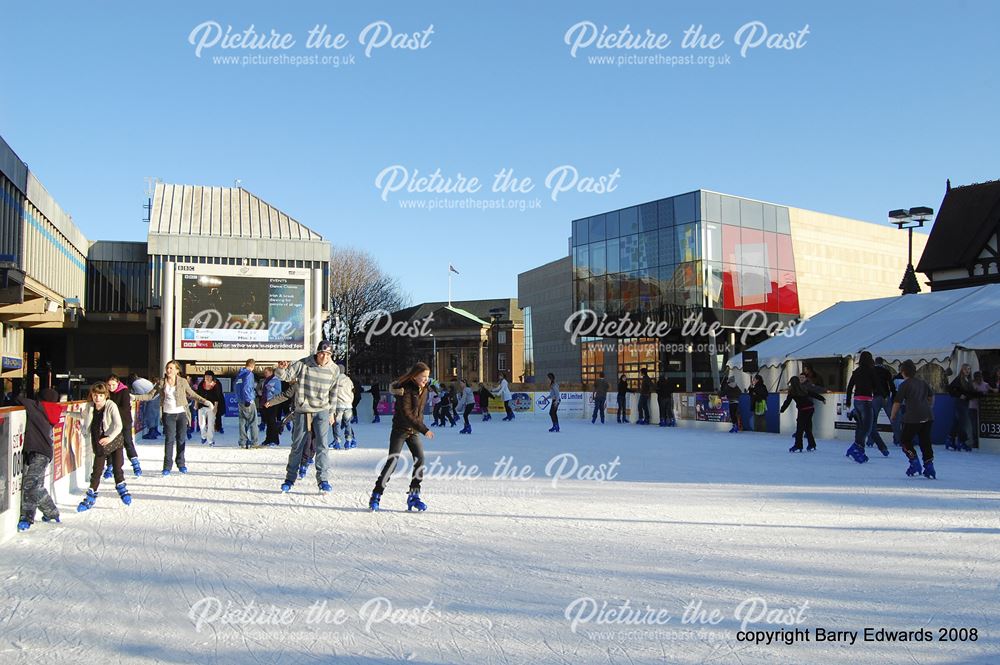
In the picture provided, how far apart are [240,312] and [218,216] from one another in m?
19.4

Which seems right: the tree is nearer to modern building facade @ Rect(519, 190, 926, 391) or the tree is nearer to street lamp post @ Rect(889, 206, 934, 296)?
modern building facade @ Rect(519, 190, 926, 391)

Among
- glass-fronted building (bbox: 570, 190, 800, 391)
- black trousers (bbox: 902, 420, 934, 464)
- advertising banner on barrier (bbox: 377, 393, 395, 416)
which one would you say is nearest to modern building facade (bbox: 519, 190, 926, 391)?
glass-fronted building (bbox: 570, 190, 800, 391)

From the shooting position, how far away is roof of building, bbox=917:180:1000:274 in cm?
4191

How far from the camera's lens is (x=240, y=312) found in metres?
32.2

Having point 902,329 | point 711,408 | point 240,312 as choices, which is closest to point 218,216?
point 240,312

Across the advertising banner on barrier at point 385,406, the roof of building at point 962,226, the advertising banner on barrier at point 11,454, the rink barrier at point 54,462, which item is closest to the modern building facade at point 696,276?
the roof of building at point 962,226

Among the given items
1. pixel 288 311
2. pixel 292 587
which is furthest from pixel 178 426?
pixel 288 311

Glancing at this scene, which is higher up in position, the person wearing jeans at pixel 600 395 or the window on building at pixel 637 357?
the window on building at pixel 637 357

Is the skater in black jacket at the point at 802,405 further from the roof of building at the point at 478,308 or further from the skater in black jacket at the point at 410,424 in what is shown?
the roof of building at the point at 478,308

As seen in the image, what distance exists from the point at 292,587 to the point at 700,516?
4.22 metres

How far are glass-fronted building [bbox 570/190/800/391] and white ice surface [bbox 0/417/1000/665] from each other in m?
31.8

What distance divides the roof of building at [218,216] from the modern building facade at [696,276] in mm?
17844

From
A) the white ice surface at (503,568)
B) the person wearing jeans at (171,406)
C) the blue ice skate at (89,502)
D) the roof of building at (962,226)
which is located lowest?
the white ice surface at (503,568)

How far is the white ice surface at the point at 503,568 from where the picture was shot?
420 centimetres
